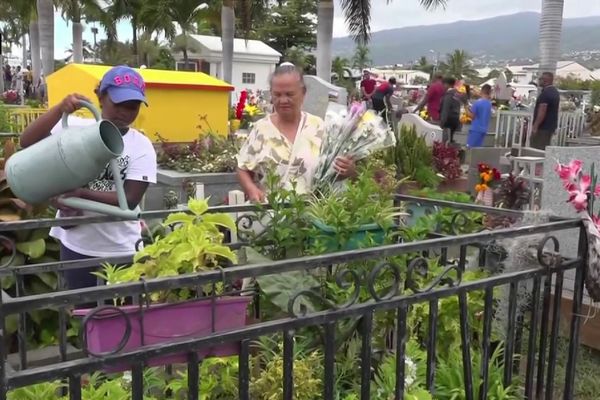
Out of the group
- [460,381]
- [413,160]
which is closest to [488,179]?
[413,160]

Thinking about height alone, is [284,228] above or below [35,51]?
below

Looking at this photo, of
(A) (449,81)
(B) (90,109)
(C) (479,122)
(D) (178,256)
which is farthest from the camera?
(A) (449,81)

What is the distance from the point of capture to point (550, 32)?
11.6m

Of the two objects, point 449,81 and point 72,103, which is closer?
point 72,103

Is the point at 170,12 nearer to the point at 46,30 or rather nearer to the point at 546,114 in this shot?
the point at 46,30

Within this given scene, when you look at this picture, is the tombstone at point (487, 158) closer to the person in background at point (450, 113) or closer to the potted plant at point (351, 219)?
the person in background at point (450, 113)

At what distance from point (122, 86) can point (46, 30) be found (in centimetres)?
1982

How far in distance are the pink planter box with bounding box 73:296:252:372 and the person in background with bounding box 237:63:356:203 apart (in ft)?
4.11

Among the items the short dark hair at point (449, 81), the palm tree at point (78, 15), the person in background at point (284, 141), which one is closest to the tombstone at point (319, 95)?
the short dark hair at point (449, 81)

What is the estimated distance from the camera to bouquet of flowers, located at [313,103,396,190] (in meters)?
2.86

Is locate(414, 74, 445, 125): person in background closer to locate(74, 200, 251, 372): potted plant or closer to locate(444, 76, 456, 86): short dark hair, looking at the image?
locate(444, 76, 456, 86): short dark hair

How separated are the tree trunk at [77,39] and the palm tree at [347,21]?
47.5 ft

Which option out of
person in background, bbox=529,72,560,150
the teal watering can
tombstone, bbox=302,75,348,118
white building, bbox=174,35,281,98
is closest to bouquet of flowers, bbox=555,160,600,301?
the teal watering can

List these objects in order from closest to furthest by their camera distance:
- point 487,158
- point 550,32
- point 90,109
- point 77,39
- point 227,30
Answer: point 90,109 → point 487,158 → point 550,32 → point 227,30 → point 77,39
